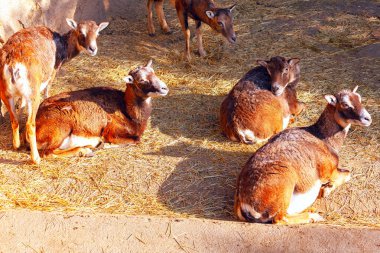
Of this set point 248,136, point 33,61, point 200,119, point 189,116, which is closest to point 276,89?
point 248,136

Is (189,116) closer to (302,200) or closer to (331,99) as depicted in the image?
(331,99)

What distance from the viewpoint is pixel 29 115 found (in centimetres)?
806

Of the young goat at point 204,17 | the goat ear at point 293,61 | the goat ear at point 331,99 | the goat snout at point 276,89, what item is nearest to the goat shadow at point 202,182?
the goat snout at point 276,89

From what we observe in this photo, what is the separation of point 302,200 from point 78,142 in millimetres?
3304

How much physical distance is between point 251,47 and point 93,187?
561 cm

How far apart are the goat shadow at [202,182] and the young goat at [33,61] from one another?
1845 millimetres

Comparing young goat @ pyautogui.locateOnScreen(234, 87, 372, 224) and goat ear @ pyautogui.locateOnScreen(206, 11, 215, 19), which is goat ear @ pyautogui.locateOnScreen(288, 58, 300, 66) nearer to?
young goat @ pyautogui.locateOnScreen(234, 87, 372, 224)

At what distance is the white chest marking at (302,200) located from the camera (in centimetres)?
706

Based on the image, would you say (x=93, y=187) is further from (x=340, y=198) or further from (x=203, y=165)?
(x=340, y=198)

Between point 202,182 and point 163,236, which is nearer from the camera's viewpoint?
point 163,236

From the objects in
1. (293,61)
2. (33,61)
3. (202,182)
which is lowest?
(202,182)

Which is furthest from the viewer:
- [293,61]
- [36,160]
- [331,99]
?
[293,61]

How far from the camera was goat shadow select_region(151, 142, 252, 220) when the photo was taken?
725cm

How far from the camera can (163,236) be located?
6227mm
